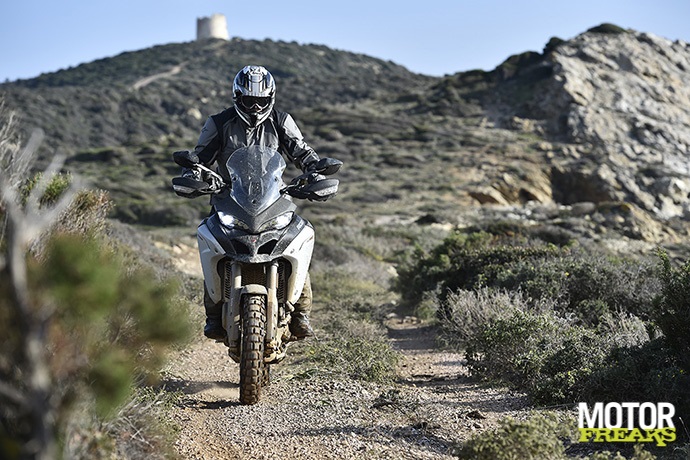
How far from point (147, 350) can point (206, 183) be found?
238 cm

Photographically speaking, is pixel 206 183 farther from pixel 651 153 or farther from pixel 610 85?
pixel 610 85

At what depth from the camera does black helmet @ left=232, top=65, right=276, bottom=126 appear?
18.4 ft

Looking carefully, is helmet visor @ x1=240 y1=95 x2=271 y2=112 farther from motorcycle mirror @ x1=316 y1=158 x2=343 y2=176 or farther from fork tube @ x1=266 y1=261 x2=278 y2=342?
fork tube @ x1=266 y1=261 x2=278 y2=342

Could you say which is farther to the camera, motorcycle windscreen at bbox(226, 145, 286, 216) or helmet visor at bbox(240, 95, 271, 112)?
helmet visor at bbox(240, 95, 271, 112)

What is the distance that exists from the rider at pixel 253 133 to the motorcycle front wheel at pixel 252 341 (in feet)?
1.89

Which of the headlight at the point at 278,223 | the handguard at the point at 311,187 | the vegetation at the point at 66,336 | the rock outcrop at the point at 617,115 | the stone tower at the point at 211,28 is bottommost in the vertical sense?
the vegetation at the point at 66,336

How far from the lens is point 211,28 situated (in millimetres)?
114062

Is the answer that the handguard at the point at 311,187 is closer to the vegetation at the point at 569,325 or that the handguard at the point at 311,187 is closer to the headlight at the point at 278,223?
the headlight at the point at 278,223

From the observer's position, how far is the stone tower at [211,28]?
113625 mm

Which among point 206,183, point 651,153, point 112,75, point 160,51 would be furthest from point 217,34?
point 206,183

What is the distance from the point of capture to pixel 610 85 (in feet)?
163

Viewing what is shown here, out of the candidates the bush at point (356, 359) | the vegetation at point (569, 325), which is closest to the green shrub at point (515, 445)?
the vegetation at point (569, 325)

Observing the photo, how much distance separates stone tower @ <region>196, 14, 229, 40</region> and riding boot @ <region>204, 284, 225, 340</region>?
113 m

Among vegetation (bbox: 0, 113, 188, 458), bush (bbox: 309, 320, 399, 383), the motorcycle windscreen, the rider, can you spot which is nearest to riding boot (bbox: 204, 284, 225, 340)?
the rider
